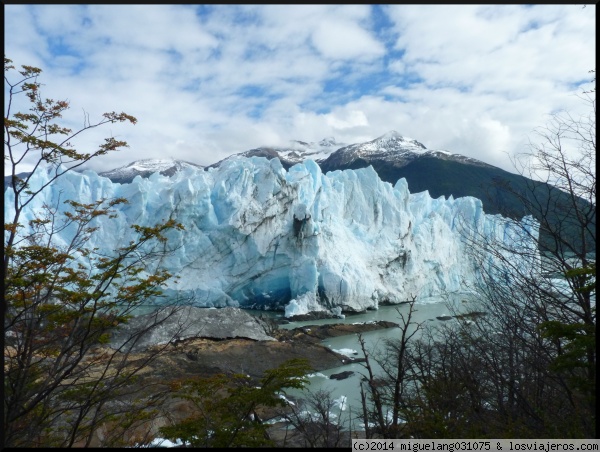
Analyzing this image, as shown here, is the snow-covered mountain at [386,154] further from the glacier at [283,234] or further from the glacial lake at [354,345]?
the glacial lake at [354,345]

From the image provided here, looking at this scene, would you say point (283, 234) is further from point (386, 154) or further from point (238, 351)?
point (386, 154)

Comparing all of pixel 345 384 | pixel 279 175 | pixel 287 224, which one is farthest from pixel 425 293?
Answer: pixel 345 384

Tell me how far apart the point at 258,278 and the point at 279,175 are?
4414 mm

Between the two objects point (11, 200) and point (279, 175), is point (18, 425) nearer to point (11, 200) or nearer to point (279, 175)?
point (11, 200)

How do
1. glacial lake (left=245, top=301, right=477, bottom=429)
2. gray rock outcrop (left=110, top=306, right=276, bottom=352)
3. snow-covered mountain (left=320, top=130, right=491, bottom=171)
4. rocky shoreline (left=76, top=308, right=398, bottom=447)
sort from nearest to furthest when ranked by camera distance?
glacial lake (left=245, top=301, right=477, bottom=429) → rocky shoreline (left=76, top=308, right=398, bottom=447) → gray rock outcrop (left=110, top=306, right=276, bottom=352) → snow-covered mountain (left=320, top=130, right=491, bottom=171)

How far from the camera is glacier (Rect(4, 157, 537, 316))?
54.3ft

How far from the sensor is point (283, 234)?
1794cm

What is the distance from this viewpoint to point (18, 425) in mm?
2648

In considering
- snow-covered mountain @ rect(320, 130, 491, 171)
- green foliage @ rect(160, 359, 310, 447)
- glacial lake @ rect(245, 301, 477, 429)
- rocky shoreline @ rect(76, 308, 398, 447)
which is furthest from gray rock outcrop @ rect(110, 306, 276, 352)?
snow-covered mountain @ rect(320, 130, 491, 171)

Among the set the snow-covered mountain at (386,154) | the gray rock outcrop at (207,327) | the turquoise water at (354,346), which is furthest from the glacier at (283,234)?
the snow-covered mountain at (386,154)

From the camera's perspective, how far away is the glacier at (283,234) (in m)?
16.5

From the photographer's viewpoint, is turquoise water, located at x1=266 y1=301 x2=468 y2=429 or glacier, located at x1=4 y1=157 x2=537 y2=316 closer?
turquoise water, located at x1=266 y1=301 x2=468 y2=429

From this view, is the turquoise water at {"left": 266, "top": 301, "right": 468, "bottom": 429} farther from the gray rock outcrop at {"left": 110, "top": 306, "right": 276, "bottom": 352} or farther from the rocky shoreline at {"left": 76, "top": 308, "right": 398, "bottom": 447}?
→ the gray rock outcrop at {"left": 110, "top": 306, "right": 276, "bottom": 352}

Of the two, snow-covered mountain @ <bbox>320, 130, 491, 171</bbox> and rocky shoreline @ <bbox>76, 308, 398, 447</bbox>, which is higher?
snow-covered mountain @ <bbox>320, 130, 491, 171</bbox>
